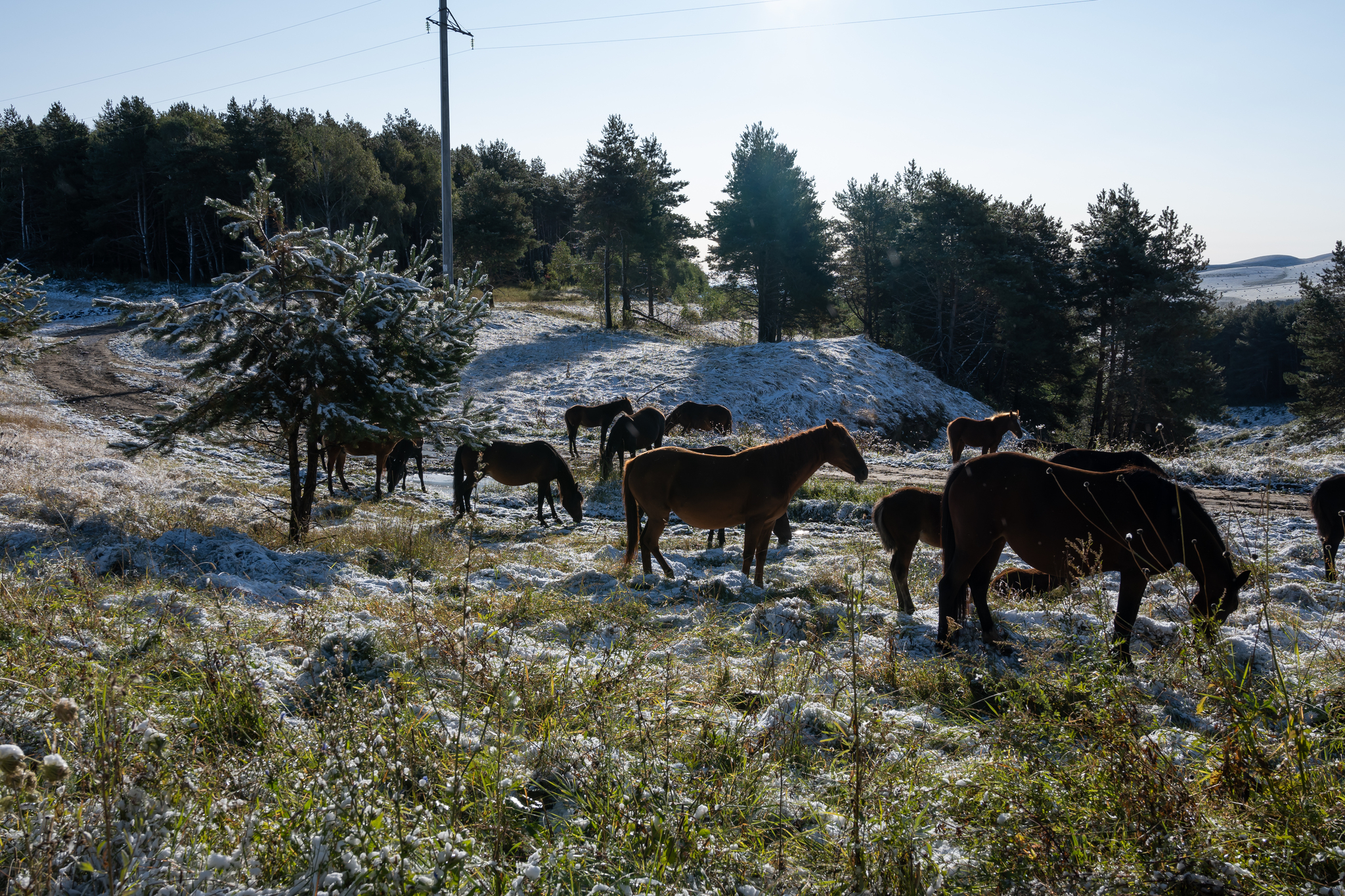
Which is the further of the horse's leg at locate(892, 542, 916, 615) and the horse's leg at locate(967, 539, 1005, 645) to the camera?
the horse's leg at locate(892, 542, 916, 615)

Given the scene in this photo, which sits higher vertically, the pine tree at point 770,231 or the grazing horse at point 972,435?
the pine tree at point 770,231

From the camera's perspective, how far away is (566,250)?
2330 inches

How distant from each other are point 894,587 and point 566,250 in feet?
179

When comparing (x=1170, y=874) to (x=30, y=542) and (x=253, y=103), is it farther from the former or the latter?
(x=253, y=103)

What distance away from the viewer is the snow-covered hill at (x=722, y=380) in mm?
32344

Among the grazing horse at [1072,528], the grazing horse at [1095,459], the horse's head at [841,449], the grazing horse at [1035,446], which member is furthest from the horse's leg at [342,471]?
the grazing horse at [1035,446]

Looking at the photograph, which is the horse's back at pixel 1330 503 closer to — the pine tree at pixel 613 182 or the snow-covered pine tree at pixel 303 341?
the snow-covered pine tree at pixel 303 341

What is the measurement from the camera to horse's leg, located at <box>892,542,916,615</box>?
7.96 m

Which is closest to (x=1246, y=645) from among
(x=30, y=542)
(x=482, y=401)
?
(x=30, y=542)

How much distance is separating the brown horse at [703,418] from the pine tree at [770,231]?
20.1 m

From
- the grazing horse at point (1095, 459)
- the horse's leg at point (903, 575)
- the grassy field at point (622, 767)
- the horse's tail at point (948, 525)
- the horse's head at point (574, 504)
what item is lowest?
the horse's head at point (574, 504)

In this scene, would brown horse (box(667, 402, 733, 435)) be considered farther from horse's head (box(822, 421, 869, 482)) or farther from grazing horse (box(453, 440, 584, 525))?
horse's head (box(822, 421, 869, 482))

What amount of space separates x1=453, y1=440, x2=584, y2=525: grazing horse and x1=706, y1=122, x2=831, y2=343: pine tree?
31.9 meters

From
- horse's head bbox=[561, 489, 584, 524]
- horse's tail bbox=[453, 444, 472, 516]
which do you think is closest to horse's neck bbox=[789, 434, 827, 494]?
horse's head bbox=[561, 489, 584, 524]
